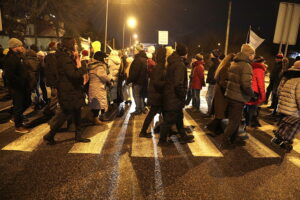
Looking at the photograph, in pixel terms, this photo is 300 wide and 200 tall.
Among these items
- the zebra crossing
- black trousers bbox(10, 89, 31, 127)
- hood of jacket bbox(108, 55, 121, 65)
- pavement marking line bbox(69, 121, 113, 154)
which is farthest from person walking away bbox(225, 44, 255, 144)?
black trousers bbox(10, 89, 31, 127)

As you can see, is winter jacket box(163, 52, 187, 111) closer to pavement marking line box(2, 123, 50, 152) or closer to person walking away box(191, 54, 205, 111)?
pavement marking line box(2, 123, 50, 152)

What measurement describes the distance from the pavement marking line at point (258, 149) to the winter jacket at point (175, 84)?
69.2 inches

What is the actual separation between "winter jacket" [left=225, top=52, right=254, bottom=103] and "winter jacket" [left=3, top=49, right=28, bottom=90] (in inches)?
180

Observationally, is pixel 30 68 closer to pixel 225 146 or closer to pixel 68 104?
pixel 68 104

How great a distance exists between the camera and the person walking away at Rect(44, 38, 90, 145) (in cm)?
517

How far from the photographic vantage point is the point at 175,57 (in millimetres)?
5398

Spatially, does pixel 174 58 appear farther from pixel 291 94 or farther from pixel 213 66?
pixel 213 66

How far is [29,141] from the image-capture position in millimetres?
5719

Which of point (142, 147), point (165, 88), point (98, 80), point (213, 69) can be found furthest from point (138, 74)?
point (142, 147)

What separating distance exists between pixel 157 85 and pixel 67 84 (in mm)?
1795

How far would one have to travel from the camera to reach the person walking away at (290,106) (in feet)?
17.5

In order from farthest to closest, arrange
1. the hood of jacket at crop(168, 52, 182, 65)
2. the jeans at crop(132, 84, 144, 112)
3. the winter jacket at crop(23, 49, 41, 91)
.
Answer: the jeans at crop(132, 84, 144, 112) → the winter jacket at crop(23, 49, 41, 91) → the hood of jacket at crop(168, 52, 182, 65)

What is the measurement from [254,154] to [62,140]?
4004 millimetres

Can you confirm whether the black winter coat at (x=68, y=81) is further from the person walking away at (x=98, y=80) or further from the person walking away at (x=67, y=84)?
the person walking away at (x=98, y=80)
